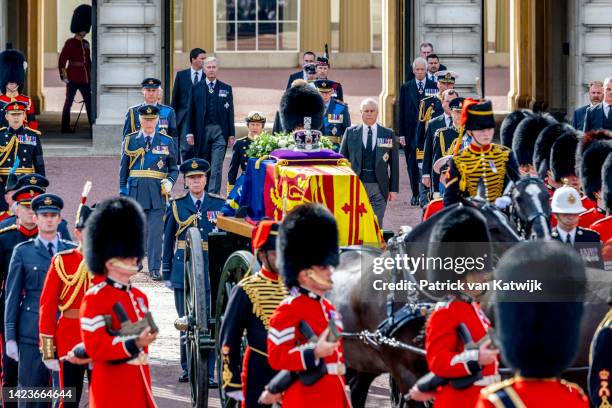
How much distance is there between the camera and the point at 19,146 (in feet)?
45.2

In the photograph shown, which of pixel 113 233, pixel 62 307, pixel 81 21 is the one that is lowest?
pixel 62 307

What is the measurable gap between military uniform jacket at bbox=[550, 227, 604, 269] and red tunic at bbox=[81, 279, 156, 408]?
2.76 m

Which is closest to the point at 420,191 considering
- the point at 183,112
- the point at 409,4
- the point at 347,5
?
the point at 183,112

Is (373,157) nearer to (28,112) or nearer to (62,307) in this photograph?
(28,112)

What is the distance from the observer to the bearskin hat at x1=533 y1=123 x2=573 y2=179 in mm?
11266

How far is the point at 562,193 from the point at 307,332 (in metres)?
2.73

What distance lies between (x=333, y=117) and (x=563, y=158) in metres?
4.80

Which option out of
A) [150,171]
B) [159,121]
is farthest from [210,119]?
[150,171]

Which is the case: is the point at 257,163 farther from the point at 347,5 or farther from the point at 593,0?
the point at 347,5

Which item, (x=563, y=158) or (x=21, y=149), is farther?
(x=21, y=149)

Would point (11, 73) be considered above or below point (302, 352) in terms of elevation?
above

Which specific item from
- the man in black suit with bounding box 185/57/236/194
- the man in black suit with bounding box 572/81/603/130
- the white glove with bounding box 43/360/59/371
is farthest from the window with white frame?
the white glove with bounding box 43/360/59/371

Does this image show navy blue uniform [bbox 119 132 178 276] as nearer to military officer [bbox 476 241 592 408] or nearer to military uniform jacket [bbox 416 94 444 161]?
military uniform jacket [bbox 416 94 444 161]

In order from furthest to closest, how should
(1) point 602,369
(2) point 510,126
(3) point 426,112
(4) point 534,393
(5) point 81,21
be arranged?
(5) point 81,21 < (3) point 426,112 < (2) point 510,126 < (1) point 602,369 < (4) point 534,393
